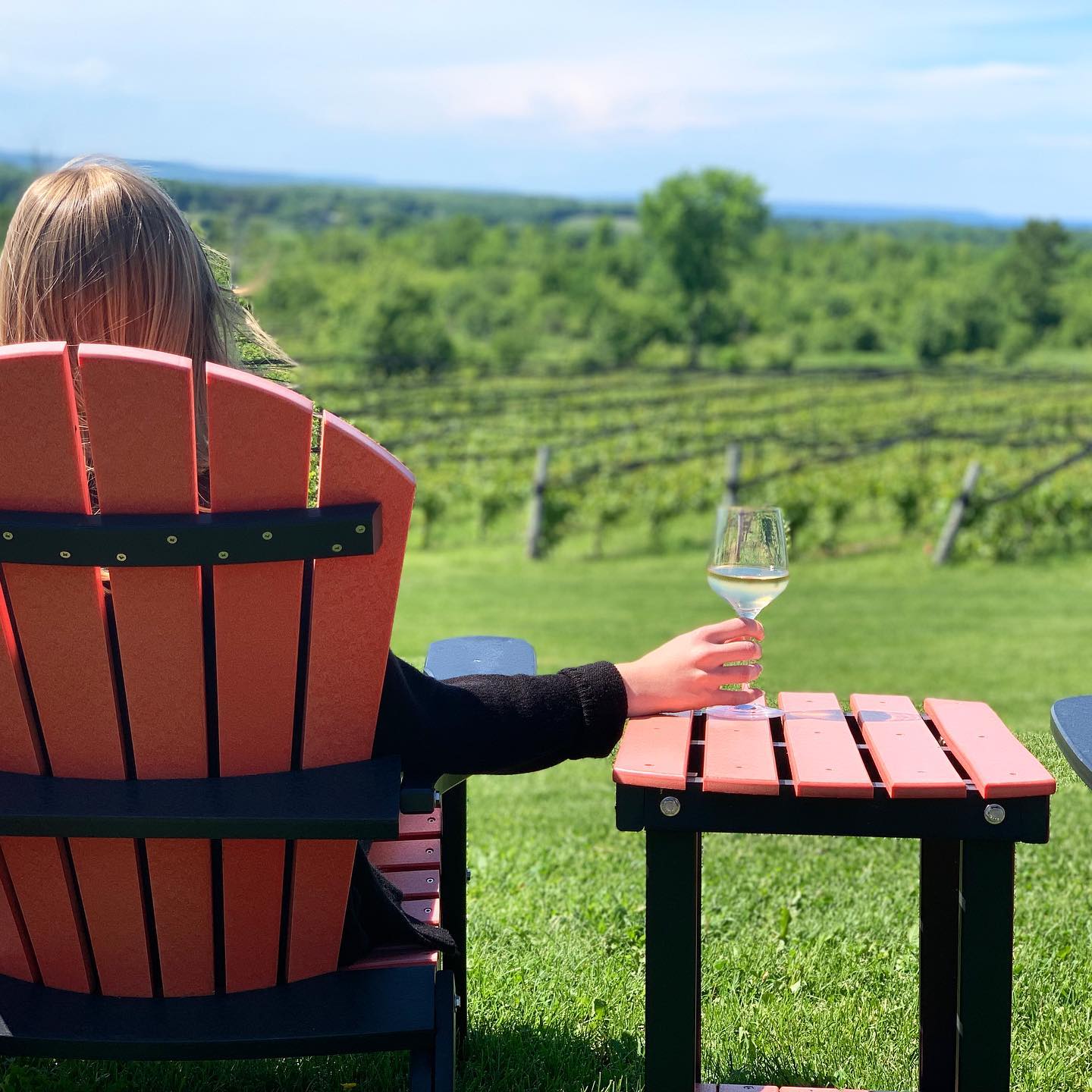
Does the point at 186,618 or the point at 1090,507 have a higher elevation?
the point at 186,618

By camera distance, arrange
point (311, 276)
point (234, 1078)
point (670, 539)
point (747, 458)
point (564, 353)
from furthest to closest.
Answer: point (311, 276) → point (564, 353) → point (747, 458) → point (670, 539) → point (234, 1078)

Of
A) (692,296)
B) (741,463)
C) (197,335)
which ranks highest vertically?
(692,296)

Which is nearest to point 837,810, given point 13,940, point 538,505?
point 13,940

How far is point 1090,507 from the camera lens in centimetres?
1356

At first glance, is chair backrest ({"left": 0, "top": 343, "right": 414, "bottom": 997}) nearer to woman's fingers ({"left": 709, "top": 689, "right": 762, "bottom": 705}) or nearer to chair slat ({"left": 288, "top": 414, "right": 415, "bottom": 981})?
chair slat ({"left": 288, "top": 414, "right": 415, "bottom": 981})

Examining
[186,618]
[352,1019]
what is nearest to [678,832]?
[352,1019]

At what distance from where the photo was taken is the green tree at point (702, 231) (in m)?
86.2

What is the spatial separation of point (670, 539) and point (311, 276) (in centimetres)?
7551

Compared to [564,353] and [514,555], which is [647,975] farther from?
[564,353]

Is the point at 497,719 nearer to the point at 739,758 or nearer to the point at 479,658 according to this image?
the point at 739,758

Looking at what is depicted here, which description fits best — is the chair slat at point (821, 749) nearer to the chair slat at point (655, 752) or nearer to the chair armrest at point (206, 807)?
the chair slat at point (655, 752)

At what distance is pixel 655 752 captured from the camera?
1.61 m

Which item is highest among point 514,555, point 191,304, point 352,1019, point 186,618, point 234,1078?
point 191,304

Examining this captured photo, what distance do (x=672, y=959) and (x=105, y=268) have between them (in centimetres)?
110
